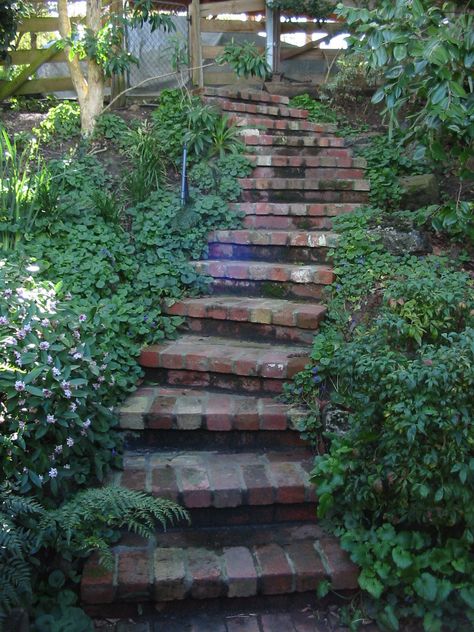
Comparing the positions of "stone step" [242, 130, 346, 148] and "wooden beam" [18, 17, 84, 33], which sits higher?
"wooden beam" [18, 17, 84, 33]

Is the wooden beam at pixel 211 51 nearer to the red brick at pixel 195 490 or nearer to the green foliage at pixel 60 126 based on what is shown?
the green foliage at pixel 60 126

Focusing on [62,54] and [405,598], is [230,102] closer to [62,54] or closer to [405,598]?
[62,54]

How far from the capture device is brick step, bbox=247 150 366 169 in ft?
16.6

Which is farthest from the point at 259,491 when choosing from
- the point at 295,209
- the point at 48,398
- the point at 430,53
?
the point at 295,209

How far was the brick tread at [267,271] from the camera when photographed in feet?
12.7

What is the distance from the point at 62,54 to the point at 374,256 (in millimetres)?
4555

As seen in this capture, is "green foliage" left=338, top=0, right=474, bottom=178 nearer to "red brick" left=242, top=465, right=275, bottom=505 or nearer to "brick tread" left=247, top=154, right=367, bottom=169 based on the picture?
"red brick" left=242, top=465, right=275, bottom=505

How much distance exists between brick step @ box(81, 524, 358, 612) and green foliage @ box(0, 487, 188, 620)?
0.09 m

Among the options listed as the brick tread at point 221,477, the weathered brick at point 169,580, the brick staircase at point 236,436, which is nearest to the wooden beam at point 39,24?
the brick staircase at point 236,436

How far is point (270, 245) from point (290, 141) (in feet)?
5.12

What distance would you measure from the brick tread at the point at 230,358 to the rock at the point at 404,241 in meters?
0.97

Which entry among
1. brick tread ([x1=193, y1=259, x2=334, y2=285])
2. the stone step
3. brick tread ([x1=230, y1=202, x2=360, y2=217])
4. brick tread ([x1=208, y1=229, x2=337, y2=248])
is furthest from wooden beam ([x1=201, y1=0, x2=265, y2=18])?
brick tread ([x1=193, y1=259, x2=334, y2=285])

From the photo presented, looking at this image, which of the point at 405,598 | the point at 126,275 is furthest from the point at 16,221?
the point at 405,598

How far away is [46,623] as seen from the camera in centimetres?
210
